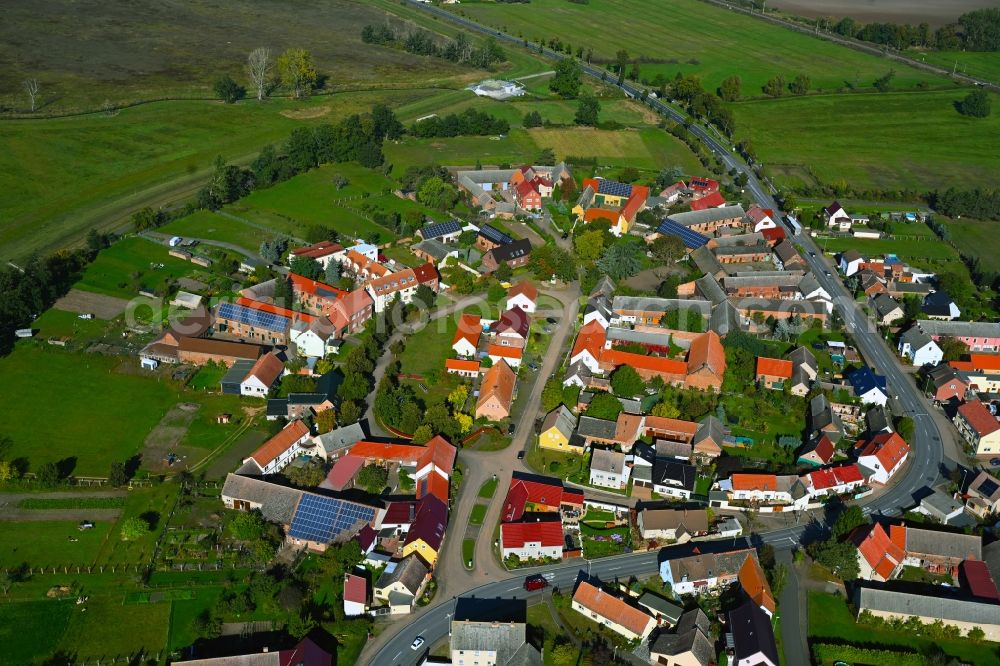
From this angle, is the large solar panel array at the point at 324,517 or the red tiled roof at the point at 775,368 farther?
the red tiled roof at the point at 775,368

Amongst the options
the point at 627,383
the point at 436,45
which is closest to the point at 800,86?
the point at 436,45

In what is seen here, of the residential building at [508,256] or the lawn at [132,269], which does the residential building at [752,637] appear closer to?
the residential building at [508,256]

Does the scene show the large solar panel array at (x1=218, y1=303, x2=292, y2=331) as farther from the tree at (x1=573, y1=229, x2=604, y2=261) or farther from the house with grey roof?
the house with grey roof

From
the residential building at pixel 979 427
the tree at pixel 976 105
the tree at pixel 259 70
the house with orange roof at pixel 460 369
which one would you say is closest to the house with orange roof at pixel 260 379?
the house with orange roof at pixel 460 369

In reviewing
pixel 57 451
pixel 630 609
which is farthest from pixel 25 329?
pixel 630 609

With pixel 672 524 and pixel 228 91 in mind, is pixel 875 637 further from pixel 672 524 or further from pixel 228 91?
pixel 228 91

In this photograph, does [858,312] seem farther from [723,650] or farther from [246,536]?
[246,536]

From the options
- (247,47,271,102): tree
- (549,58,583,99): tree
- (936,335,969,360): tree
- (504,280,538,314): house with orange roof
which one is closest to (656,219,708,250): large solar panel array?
(504,280,538,314): house with orange roof
